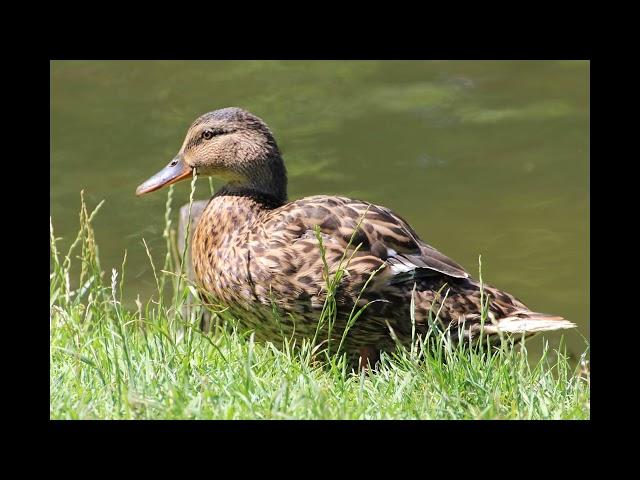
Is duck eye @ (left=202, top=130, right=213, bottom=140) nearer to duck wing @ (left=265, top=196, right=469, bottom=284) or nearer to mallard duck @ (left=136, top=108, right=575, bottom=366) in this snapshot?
mallard duck @ (left=136, top=108, right=575, bottom=366)

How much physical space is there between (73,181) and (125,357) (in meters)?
6.06

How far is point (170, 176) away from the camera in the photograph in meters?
5.86

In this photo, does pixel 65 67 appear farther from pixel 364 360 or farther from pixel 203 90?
pixel 364 360

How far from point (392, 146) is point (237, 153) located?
478 centimetres

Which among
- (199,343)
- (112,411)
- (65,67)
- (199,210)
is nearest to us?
(112,411)

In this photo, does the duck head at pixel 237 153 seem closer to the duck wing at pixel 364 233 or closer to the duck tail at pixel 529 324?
the duck wing at pixel 364 233

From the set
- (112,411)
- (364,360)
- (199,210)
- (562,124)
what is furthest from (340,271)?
(562,124)

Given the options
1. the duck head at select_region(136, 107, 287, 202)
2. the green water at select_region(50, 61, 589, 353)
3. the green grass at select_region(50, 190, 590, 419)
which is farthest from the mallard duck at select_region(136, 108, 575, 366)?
the green water at select_region(50, 61, 589, 353)

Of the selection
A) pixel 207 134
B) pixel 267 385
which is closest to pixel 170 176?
pixel 207 134

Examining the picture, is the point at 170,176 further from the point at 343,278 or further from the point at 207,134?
the point at 343,278

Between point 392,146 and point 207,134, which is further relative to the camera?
point 392,146

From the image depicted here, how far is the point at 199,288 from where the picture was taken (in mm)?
5156

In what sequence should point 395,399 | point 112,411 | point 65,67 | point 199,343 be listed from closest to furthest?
point 112,411
point 395,399
point 199,343
point 65,67
